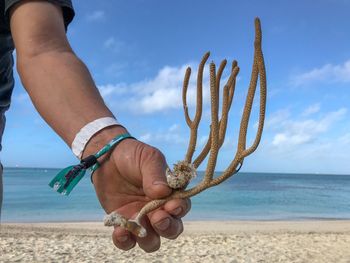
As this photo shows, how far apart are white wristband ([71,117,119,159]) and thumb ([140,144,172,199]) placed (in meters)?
0.14

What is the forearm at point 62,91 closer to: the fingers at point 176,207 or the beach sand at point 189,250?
the fingers at point 176,207

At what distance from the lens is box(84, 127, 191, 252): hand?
0.98 m

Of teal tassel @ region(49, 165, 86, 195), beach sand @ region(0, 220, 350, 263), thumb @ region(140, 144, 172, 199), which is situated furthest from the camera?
beach sand @ region(0, 220, 350, 263)

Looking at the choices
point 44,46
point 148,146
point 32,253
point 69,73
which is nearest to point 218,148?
point 148,146

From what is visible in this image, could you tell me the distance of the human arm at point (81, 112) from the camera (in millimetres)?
1004

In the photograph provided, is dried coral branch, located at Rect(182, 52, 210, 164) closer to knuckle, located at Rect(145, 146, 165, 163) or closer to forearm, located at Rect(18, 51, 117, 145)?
knuckle, located at Rect(145, 146, 165, 163)

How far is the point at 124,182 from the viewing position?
1075mm

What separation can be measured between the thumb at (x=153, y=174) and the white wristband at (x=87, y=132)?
0.14 meters

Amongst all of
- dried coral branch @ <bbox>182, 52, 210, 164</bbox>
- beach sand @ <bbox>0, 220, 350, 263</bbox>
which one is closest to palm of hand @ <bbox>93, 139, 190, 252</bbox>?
dried coral branch @ <bbox>182, 52, 210, 164</bbox>

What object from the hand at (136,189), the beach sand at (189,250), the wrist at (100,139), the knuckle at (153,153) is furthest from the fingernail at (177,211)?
the beach sand at (189,250)

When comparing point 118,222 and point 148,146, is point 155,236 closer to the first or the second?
point 118,222

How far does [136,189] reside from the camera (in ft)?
→ 3.53

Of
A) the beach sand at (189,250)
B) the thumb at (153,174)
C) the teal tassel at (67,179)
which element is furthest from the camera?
the beach sand at (189,250)

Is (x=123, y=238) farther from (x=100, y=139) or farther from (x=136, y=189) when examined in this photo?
(x=100, y=139)
